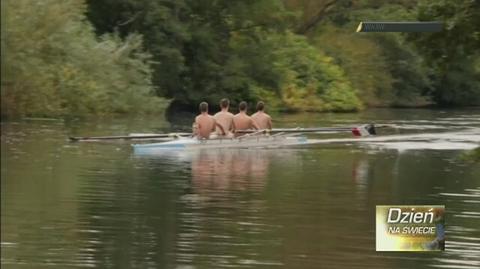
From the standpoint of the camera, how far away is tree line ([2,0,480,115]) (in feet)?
68.5

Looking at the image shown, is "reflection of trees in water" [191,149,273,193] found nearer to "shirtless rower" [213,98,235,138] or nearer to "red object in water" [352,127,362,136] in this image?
"shirtless rower" [213,98,235,138]

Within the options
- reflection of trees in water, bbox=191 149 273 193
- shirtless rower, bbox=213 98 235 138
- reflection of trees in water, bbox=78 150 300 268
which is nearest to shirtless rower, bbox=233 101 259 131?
shirtless rower, bbox=213 98 235 138

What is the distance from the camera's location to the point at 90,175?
55.0ft

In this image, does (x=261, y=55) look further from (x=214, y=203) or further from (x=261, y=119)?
(x=214, y=203)

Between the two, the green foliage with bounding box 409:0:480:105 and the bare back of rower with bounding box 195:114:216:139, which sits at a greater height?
the green foliage with bounding box 409:0:480:105

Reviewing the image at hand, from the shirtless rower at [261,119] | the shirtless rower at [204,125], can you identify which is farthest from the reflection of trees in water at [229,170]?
the shirtless rower at [261,119]

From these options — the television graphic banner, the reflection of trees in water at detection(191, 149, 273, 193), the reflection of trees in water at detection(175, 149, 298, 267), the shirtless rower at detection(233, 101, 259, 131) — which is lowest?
the reflection of trees in water at detection(191, 149, 273, 193)

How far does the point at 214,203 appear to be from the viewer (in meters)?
15.3

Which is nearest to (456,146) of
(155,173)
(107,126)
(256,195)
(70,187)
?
(107,126)

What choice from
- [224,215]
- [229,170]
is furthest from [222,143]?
[224,215]

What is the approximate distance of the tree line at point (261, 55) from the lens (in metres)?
20.9

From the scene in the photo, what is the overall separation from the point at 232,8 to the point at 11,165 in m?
45.4

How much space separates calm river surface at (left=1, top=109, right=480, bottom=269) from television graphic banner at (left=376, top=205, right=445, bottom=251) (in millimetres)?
2119
